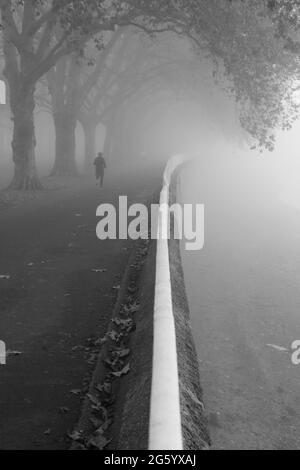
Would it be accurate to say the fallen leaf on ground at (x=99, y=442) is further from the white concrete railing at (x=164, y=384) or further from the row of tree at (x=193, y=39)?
the row of tree at (x=193, y=39)

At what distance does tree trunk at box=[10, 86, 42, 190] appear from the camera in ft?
80.0

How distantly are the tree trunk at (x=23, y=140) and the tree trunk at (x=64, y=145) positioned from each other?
9.28 m

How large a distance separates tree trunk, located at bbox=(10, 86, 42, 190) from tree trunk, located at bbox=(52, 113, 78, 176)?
30.5 ft

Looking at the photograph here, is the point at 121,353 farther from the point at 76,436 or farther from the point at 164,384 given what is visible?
the point at 164,384

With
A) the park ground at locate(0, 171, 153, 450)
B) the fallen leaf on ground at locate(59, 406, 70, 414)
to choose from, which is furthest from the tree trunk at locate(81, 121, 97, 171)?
the fallen leaf on ground at locate(59, 406, 70, 414)

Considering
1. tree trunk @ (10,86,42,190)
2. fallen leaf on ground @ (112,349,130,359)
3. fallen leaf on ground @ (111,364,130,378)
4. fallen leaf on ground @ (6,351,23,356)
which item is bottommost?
fallen leaf on ground @ (111,364,130,378)

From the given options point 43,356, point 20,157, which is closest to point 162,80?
point 20,157

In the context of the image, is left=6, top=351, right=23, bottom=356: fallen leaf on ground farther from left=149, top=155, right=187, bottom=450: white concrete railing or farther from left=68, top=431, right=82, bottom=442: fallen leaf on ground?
left=68, top=431, right=82, bottom=442: fallen leaf on ground

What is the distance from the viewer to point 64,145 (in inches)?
1389

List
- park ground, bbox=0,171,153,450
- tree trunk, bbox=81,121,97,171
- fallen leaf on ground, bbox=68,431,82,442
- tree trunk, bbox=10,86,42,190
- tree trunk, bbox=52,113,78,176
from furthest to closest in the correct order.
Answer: tree trunk, bbox=81,121,97,171, tree trunk, bbox=52,113,78,176, tree trunk, bbox=10,86,42,190, park ground, bbox=0,171,153,450, fallen leaf on ground, bbox=68,431,82,442

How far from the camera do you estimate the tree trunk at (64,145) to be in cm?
3478

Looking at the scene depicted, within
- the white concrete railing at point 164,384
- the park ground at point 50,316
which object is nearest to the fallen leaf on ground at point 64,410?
the park ground at point 50,316
